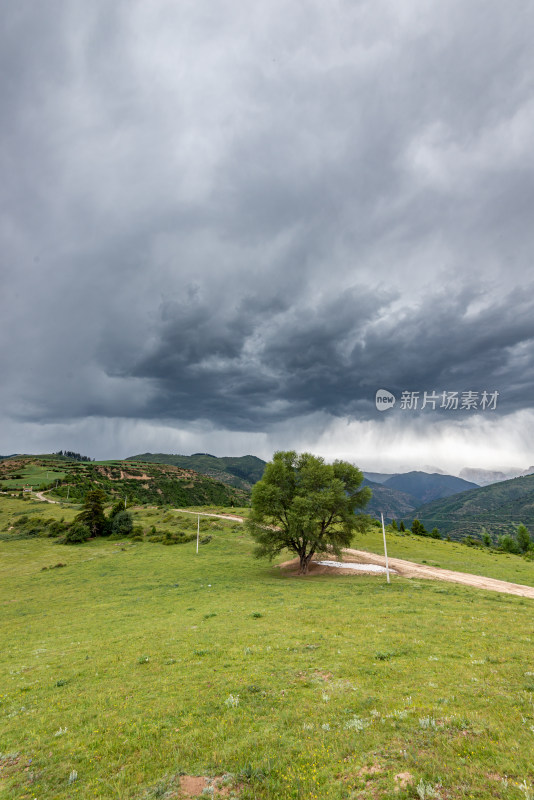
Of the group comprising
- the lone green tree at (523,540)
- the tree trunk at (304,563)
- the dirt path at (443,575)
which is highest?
the tree trunk at (304,563)

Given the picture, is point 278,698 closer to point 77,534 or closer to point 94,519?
point 77,534

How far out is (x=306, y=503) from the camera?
39500 millimetres

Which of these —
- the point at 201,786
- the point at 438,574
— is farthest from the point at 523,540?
the point at 201,786

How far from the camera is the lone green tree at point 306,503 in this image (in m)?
40.3

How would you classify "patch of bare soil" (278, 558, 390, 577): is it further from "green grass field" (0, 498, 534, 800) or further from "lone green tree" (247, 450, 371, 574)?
"green grass field" (0, 498, 534, 800)

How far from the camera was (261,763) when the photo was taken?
27.2ft

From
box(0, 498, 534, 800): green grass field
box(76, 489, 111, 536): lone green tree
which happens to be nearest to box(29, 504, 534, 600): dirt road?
box(0, 498, 534, 800): green grass field

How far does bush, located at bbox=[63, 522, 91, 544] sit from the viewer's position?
2975 inches

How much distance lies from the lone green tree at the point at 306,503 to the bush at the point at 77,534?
53.8m

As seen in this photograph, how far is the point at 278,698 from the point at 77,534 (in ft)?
263

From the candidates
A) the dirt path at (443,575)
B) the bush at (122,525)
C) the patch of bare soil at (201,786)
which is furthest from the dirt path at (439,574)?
the bush at (122,525)

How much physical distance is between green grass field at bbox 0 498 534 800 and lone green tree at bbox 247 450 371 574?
37.2 feet

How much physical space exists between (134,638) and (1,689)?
723 centimetres

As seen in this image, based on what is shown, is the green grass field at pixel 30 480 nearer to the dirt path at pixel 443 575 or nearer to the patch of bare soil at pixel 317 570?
the patch of bare soil at pixel 317 570
